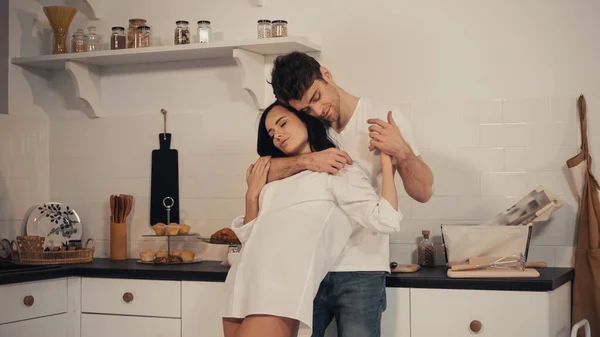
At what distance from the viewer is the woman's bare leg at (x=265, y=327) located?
285 cm

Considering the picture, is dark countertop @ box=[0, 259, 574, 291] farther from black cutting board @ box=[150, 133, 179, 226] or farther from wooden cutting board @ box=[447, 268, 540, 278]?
black cutting board @ box=[150, 133, 179, 226]

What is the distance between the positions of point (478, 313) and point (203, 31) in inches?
72.1

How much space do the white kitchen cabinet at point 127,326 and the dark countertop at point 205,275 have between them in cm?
18

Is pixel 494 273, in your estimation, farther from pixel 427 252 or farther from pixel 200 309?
pixel 200 309

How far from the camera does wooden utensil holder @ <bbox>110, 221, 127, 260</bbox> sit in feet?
13.9

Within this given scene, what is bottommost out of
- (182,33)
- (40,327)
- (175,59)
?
(40,327)

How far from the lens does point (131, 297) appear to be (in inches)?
146

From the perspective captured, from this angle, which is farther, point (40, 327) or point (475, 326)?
point (40, 327)

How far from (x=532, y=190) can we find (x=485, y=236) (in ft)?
1.22

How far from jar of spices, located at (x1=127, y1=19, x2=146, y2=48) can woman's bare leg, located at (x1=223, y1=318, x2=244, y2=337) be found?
5.55 ft

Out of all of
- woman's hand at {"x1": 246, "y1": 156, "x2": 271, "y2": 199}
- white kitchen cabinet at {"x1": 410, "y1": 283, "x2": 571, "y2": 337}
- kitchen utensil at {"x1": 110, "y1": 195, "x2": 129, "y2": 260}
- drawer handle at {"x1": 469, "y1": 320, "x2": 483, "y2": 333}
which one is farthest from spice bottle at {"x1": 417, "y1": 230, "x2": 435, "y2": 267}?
kitchen utensil at {"x1": 110, "y1": 195, "x2": 129, "y2": 260}

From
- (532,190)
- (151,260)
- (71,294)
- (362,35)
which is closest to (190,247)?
(151,260)

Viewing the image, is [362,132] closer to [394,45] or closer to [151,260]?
[394,45]

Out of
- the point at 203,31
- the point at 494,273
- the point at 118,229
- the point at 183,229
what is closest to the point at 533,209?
the point at 494,273
